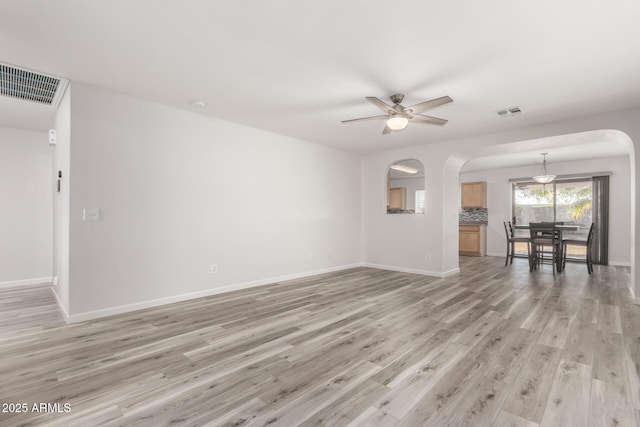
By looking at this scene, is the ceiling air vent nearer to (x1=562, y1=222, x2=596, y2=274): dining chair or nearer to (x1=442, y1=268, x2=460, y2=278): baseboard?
(x1=442, y1=268, x2=460, y2=278): baseboard

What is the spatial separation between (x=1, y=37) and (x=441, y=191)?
19.2 ft

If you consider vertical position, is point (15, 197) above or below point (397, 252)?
above

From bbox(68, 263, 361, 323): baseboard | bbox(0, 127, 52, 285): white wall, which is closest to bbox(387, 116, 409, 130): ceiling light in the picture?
bbox(68, 263, 361, 323): baseboard

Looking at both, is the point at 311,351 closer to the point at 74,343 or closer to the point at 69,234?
the point at 74,343

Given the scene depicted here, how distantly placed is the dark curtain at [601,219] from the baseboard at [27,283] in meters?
11.3

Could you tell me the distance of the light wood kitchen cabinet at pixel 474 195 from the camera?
8703mm

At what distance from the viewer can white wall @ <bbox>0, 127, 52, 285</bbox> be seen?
191 inches

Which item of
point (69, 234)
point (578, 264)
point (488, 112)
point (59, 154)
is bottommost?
point (578, 264)

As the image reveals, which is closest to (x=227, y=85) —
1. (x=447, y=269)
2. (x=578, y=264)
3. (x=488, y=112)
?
(x=488, y=112)

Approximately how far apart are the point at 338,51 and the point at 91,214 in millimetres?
3087

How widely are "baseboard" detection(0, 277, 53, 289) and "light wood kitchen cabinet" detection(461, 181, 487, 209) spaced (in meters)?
9.72

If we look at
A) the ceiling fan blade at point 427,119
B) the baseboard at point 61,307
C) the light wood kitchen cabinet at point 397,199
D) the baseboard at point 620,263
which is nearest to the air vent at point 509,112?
the ceiling fan blade at point 427,119

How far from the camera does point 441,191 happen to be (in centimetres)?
565

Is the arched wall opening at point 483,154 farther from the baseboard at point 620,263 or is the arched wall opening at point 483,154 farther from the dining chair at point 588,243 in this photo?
the baseboard at point 620,263
